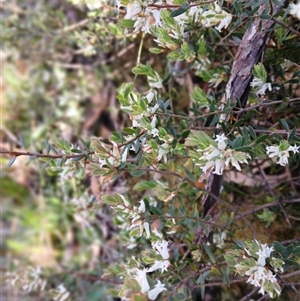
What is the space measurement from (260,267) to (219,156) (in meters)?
0.17

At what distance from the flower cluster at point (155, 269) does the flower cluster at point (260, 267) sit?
11 centimetres

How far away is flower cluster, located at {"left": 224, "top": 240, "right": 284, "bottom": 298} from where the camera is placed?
0.59m

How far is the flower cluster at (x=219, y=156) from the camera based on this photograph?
584 millimetres

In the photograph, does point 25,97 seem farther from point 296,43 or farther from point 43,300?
point 296,43

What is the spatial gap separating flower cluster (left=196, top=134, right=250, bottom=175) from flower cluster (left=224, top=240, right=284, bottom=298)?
0.41 feet

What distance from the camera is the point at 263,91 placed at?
706 mm

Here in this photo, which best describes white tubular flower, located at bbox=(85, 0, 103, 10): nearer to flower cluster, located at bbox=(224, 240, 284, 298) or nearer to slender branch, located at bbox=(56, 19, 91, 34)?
slender branch, located at bbox=(56, 19, 91, 34)

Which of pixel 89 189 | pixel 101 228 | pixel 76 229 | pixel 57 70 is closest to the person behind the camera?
pixel 89 189

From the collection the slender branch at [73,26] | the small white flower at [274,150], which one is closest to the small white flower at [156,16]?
the small white flower at [274,150]

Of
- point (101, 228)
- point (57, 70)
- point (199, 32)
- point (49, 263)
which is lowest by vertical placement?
point (49, 263)

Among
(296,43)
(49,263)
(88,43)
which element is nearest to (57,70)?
(88,43)

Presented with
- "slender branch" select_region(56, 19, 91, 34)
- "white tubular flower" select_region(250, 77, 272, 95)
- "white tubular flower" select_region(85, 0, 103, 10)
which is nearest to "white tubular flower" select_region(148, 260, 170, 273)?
"white tubular flower" select_region(250, 77, 272, 95)

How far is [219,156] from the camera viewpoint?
59cm

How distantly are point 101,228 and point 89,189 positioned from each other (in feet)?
0.94
